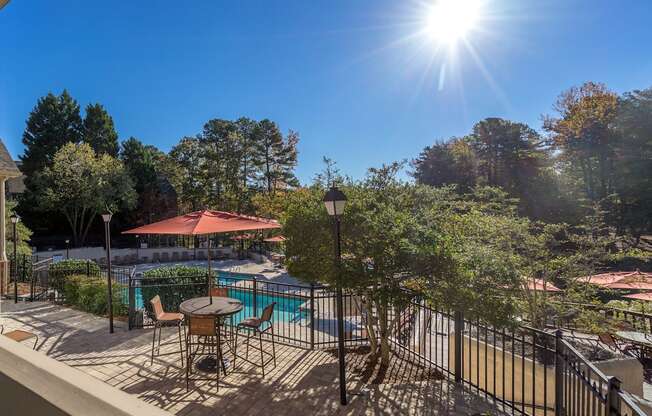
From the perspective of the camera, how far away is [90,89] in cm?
3073

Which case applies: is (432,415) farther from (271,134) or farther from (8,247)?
(271,134)

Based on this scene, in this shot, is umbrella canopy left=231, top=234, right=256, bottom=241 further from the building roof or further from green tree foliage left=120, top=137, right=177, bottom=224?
the building roof

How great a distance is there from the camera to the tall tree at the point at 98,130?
98.8ft

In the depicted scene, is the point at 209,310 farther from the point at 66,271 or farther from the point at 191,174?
the point at 191,174

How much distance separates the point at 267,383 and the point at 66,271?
8826 mm

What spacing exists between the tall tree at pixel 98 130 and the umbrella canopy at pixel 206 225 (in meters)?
29.3

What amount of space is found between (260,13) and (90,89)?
96.0ft

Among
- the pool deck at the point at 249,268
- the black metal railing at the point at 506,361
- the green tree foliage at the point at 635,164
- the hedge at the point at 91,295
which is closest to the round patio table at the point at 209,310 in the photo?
the black metal railing at the point at 506,361

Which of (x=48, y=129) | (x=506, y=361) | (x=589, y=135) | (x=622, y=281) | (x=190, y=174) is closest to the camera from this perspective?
(x=506, y=361)

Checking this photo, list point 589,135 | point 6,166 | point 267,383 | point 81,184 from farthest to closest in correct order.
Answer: point 589,135 → point 81,184 → point 6,166 → point 267,383

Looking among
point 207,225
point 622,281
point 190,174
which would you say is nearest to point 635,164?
point 622,281

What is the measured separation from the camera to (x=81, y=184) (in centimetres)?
2500

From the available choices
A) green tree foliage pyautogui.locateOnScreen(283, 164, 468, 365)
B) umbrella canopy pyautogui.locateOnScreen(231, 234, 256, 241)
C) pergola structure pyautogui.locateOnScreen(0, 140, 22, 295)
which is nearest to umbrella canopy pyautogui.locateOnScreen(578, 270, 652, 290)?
green tree foliage pyautogui.locateOnScreen(283, 164, 468, 365)

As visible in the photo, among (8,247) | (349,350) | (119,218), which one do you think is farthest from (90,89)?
(349,350)
